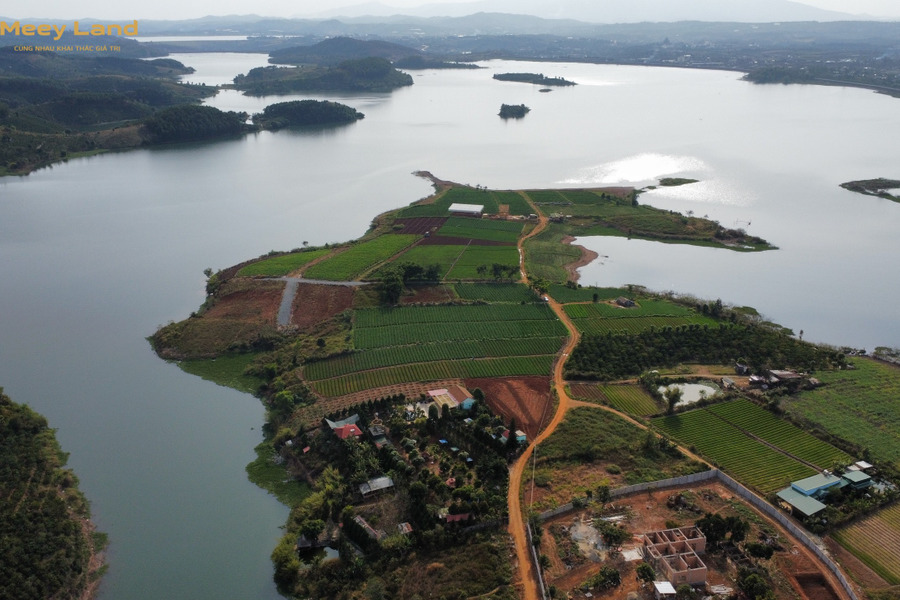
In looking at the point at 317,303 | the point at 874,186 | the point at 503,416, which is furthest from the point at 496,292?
the point at 874,186

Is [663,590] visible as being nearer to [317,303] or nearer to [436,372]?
[436,372]

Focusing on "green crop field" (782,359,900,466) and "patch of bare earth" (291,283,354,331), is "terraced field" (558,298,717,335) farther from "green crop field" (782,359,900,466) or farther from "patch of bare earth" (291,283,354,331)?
"patch of bare earth" (291,283,354,331)

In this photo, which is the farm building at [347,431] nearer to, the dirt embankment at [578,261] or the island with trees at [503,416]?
the island with trees at [503,416]

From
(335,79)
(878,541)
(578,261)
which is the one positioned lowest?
(878,541)

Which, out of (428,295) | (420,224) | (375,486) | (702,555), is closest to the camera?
(702,555)

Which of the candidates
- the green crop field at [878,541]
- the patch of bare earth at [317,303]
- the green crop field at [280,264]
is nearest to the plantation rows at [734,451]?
the green crop field at [878,541]

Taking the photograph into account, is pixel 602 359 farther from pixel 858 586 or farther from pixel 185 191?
pixel 185 191

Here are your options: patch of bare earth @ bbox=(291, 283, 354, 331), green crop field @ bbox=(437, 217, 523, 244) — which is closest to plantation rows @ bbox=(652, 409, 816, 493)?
patch of bare earth @ bbox=(291, 283, 354, 331)

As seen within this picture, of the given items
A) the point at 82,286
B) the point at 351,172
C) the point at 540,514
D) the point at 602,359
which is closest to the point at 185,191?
the point at 351,172
